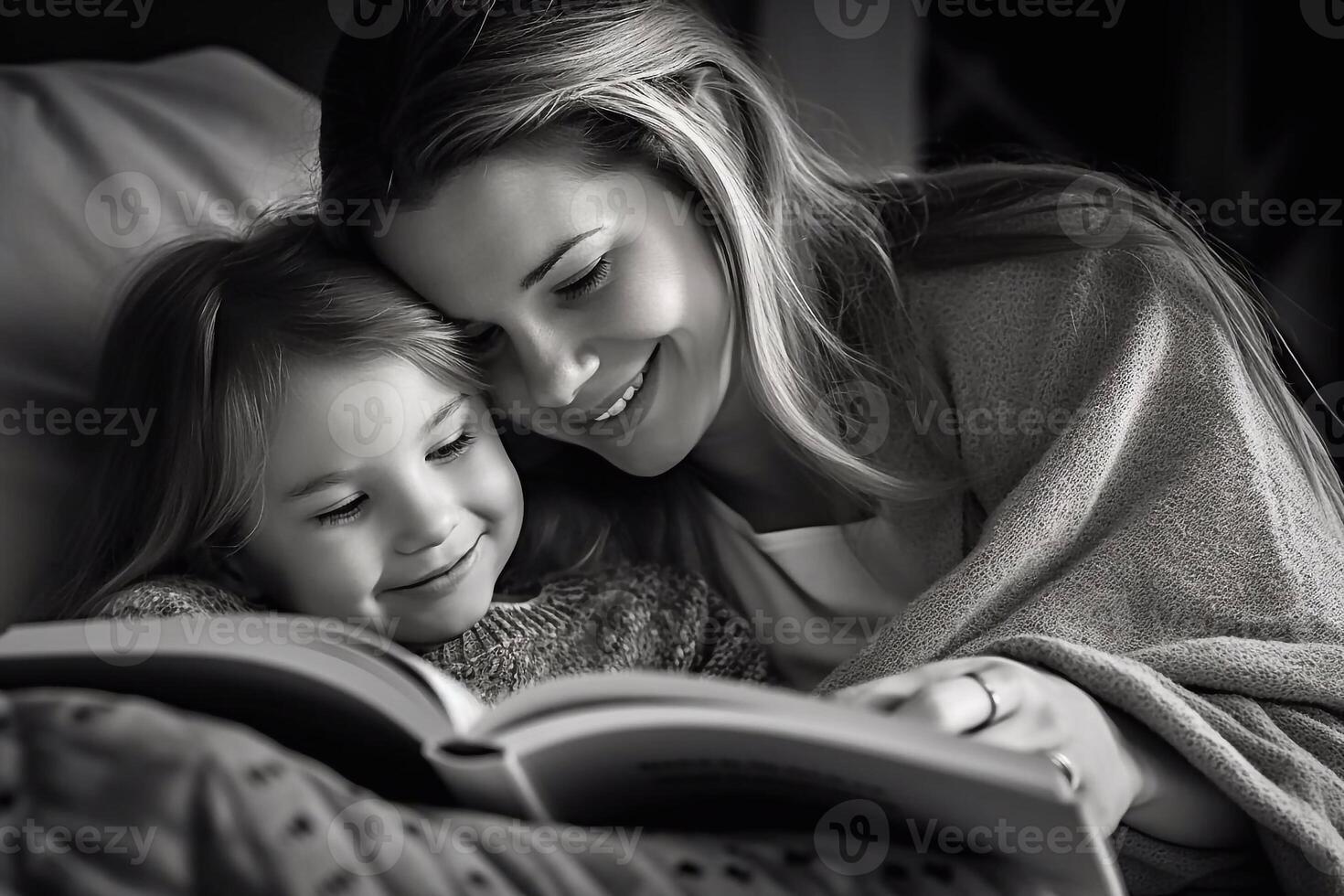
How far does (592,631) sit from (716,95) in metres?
0.54

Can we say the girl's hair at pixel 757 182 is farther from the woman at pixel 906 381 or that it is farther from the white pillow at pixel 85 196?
the white pillow at pixel 85 196

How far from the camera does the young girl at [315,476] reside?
3.30 ft

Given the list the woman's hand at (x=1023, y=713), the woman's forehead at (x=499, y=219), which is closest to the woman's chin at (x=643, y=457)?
the woman's forehead at (x=499, y=219)

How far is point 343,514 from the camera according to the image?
103cm

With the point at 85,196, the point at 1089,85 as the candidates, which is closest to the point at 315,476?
the point at 85,196

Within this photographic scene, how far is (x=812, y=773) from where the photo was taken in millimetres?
586

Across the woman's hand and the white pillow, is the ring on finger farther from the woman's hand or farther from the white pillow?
the white pillow

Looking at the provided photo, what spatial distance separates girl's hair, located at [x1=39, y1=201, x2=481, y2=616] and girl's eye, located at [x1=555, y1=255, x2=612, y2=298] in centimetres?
12

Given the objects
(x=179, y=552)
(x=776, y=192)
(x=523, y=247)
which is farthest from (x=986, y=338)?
(x=179, y=552)

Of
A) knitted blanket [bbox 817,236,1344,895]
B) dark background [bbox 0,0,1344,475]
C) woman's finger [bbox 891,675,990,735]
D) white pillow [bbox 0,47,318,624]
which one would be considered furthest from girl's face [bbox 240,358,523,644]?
dark background [bbox 0,0,1344,475]

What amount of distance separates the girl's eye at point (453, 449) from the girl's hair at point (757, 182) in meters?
0.22

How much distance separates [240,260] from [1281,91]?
4.09ft

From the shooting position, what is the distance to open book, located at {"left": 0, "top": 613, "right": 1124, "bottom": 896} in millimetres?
549

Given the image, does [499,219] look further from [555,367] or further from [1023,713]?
[1023,713]
